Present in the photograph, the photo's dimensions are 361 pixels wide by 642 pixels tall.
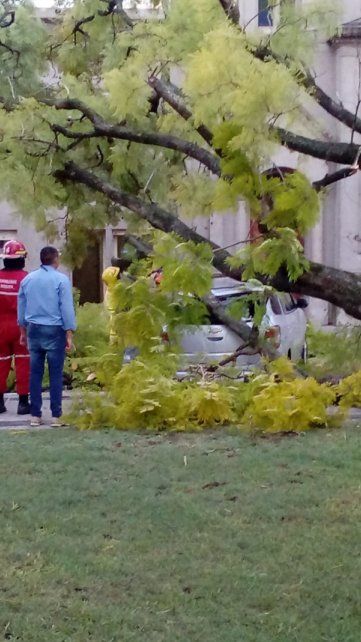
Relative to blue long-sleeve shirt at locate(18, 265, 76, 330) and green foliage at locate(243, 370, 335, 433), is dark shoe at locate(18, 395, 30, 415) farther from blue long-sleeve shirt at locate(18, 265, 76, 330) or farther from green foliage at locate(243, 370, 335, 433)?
green foliage at locate(243, 370, 335, 433)

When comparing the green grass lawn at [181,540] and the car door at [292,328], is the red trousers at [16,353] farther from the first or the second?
the car door at [292,328]

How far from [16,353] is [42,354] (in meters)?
0.81

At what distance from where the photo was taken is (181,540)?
21.2 ft

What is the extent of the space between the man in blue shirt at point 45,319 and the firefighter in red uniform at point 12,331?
0.63m

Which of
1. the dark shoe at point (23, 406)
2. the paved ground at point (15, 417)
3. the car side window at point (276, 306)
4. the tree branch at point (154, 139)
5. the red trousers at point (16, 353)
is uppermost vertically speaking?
the tree branch at point (154, 139)

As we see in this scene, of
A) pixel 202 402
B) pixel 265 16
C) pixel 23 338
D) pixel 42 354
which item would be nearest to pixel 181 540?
pixel 202 402

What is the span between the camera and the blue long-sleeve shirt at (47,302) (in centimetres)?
1080

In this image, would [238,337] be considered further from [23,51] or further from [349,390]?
[23,51]

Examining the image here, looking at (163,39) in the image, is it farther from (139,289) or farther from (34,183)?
(139,289)

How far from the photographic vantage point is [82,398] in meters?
10.7

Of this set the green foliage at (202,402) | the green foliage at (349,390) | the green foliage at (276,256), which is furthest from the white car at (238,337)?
the green foliage at (276,256)

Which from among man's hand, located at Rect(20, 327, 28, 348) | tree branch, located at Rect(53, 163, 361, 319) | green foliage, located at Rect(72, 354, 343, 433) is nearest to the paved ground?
green foliage, located at Rect(72, 354, 343, 433)

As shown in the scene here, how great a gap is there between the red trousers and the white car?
5.47 ft

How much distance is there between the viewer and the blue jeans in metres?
10.8
